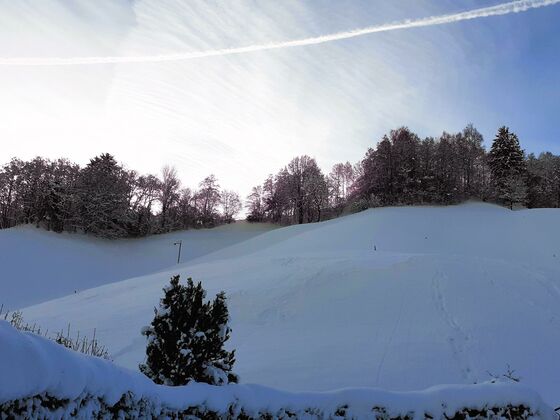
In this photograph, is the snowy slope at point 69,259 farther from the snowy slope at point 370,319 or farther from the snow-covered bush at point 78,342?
the snow-covered bush at point 78,342

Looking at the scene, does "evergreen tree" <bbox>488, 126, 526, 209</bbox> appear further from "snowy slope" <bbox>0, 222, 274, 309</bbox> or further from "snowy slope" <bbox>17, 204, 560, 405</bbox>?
"snowy slope" <bbox>0, 222, 274, 309</bbox>

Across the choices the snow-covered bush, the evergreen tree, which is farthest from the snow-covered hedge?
the evergreen tree

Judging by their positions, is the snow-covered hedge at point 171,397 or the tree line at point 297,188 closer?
the snow-covered hedge at point 171,397

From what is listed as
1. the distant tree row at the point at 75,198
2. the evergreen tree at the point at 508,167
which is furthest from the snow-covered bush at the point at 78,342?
the evergreen tree at the point at 508,167

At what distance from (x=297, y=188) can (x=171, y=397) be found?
45283 mm

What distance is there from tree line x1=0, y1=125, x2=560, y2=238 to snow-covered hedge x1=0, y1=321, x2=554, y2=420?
109ft

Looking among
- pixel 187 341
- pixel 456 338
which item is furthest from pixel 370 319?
pixel 187 341

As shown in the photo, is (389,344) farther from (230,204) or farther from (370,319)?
(230,204)

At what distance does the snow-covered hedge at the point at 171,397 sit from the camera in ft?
6.97

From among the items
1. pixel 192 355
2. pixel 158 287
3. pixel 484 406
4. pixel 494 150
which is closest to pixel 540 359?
pixel 484 406

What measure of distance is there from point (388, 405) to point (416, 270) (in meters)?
10.7

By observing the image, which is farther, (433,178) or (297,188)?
(297,188)

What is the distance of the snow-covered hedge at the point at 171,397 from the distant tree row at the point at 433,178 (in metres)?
35.3

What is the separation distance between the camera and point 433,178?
38406 mm
